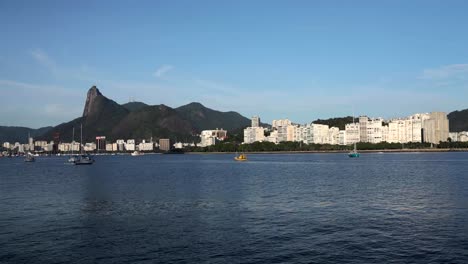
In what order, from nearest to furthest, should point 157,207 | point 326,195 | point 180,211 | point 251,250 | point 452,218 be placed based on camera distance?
point 251,250, point 452,218, point 180,211, point 157,207, point 326,195

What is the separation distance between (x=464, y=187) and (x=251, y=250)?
35213 mm

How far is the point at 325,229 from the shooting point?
2708cm

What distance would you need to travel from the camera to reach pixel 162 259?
2106 cm

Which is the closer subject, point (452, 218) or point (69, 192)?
point (452, 218)

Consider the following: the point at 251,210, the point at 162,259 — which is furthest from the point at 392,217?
the point at 162,259

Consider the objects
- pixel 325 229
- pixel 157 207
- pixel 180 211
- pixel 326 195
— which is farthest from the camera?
pixel 326 195

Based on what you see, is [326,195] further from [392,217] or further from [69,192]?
[69,192]

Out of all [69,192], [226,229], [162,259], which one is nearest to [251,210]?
[226,229]

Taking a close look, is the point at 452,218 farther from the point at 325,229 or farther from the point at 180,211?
the point at 180,211

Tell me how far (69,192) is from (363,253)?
1437 inches

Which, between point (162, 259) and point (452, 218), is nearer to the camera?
point (162, 259)

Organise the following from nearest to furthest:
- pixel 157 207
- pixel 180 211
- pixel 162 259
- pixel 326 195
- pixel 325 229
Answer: pixel 162 259, pixel 325 229, pixel 180 211, pixel 157 207, pixel 326 195

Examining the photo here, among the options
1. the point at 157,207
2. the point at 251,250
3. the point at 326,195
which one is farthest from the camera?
the point at 326,195

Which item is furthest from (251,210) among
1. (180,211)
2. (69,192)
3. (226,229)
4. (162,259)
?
(69,192)
